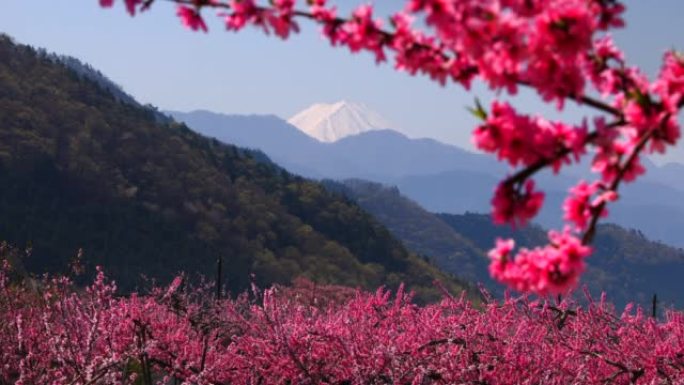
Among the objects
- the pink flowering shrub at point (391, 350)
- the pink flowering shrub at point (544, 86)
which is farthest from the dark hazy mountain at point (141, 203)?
the pink flowering shrub at point (544, 86)

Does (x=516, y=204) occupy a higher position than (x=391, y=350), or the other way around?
(x=516, y=204)

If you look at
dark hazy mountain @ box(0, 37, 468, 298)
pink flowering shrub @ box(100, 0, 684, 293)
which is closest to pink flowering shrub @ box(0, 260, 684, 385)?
pink flowering shrub @ box(100, 0, 684, 293)

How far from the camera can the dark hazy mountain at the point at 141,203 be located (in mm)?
94875

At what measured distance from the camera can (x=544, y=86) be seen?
134 inches

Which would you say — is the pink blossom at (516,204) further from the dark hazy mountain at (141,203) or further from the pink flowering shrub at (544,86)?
the dark hazy mountain at (141,203)

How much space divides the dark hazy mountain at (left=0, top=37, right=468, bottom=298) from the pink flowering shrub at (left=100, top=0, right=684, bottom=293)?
85537 mm

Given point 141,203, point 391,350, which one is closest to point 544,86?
point 391,350

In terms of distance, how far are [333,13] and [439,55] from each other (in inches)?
21.5

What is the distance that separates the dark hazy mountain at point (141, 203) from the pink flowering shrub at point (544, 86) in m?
85.5

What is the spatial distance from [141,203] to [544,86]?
10190 cm

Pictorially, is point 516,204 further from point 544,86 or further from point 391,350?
point 391,350

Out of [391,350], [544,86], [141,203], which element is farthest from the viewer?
[141,203]

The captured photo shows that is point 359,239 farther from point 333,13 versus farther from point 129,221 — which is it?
point 333,13

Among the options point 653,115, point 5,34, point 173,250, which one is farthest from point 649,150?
point 5,34
